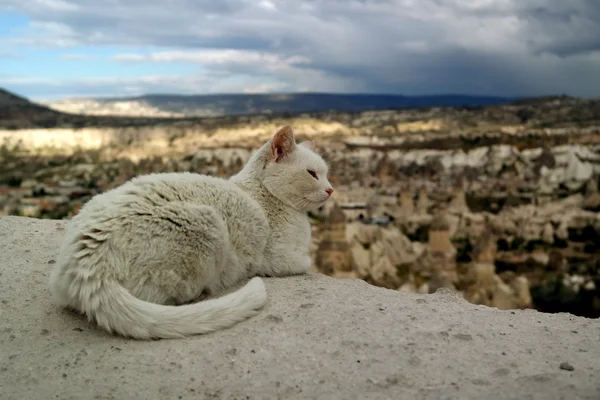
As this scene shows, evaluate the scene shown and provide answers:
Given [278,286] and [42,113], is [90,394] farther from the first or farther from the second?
[42,113]

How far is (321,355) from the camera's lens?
400cm

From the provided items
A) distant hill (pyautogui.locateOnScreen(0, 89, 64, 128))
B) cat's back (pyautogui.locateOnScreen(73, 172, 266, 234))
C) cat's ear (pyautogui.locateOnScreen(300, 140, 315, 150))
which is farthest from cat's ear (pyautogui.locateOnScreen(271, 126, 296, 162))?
distant hill (pyautogui.locateOnScreen(0, 89, 64, 128))

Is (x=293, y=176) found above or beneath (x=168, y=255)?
above

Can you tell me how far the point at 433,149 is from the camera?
60.5 metres

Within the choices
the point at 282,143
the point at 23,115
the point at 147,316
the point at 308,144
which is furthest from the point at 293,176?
the point at 23,115

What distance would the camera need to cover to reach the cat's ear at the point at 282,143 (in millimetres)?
5596

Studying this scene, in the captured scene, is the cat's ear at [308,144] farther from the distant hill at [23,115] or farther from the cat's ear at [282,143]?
the distant hill at [23,115]

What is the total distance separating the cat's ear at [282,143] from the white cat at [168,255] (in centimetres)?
1

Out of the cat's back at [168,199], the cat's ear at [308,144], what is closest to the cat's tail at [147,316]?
the cat's back at [168,199]

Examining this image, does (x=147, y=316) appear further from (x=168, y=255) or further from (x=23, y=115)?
(x=23, y=115)

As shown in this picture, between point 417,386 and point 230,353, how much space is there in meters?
1.35

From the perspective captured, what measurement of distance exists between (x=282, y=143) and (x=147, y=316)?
2313 mm

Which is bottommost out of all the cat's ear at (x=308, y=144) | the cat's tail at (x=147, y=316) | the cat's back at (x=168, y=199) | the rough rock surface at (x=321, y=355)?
the rough rock surface at (x=321, y=355)

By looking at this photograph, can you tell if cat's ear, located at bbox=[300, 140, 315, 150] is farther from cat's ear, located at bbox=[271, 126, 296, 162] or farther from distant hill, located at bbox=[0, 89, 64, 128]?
distant hill, located at bbox=[0, 89, 64, 128]
